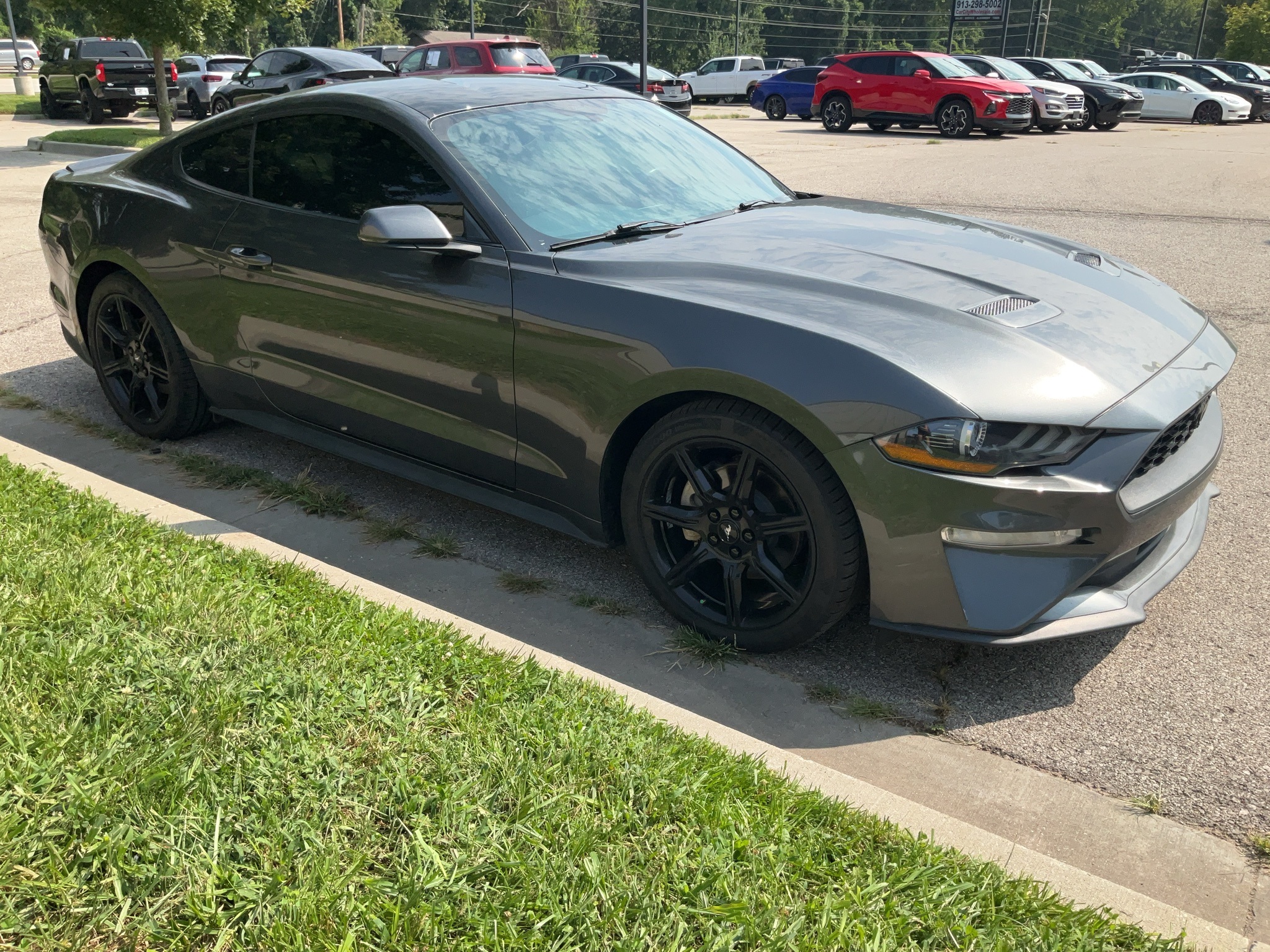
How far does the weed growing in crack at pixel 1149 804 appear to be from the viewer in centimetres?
279

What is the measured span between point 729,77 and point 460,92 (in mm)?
39668

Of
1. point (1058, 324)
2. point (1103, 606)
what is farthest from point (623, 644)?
point (1058, 324)

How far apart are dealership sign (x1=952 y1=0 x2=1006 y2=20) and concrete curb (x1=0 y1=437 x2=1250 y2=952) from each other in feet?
185

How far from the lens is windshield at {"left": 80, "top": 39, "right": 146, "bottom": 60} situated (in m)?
24.8

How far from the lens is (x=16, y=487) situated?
425 cm

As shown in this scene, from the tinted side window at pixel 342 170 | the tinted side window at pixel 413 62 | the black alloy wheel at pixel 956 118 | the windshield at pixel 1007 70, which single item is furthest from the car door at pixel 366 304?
the windshield at pixel 1007 70

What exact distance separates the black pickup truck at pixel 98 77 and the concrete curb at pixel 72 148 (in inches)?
202

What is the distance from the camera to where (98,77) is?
2375 centimetres

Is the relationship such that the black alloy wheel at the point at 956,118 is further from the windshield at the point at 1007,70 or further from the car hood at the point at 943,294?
the car hood at the point at 943,294

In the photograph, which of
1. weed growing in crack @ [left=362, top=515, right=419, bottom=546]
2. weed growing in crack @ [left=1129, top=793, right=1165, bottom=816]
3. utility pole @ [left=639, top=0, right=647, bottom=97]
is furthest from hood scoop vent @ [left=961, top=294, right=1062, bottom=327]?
utility pole @ [left=639, top=0, right=647, bottom=97]

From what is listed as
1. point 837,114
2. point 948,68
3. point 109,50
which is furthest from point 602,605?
point 109,50

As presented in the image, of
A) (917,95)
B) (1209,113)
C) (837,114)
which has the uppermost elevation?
(917,95)

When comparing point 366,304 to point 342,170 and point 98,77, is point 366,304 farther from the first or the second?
point 98,77

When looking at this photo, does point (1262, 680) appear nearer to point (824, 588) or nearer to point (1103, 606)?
point (1103, 606)
